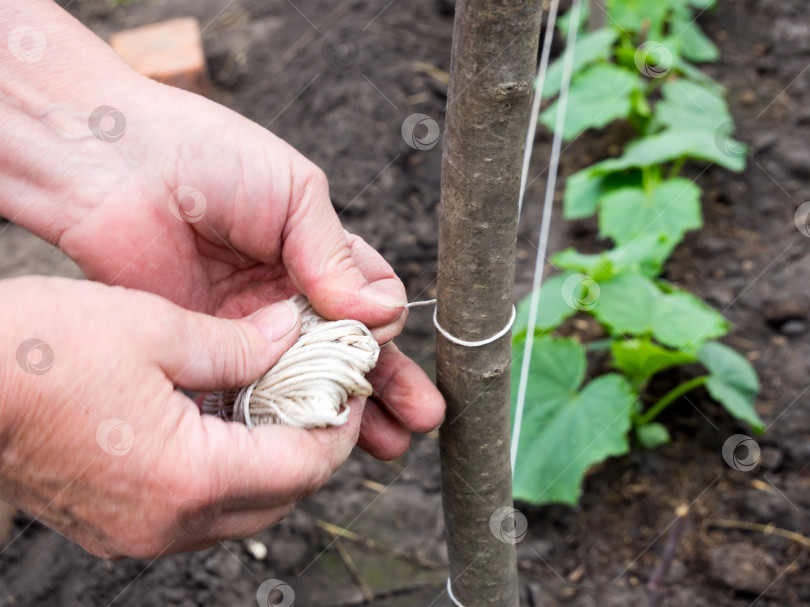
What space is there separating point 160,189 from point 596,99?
204 cm

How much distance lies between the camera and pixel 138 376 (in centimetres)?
91

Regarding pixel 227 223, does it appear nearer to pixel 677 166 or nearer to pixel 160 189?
pixel 160 189

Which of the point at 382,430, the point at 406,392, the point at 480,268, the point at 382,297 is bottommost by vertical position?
the point at 382,430

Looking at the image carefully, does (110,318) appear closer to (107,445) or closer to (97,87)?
(107,445)

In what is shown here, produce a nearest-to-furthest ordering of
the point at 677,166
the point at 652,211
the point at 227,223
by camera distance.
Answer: the point at 227,223
the point at 652,211
the point at 677,166

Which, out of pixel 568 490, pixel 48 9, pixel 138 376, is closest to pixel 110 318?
pixel 138 376

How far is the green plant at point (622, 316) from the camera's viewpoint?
6.13 feet

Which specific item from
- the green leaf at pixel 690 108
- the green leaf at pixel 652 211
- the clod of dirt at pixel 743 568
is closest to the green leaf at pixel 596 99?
the green leaf at pixel 690 108

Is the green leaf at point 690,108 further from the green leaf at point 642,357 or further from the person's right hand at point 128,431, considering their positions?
the person's right hand at point 128,431

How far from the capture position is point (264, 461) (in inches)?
37.5

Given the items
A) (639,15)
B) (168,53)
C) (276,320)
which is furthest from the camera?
(168,53)

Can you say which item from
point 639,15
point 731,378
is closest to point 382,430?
point 731,378

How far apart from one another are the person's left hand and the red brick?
2.36 m

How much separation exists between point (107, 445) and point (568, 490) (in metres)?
1.25
